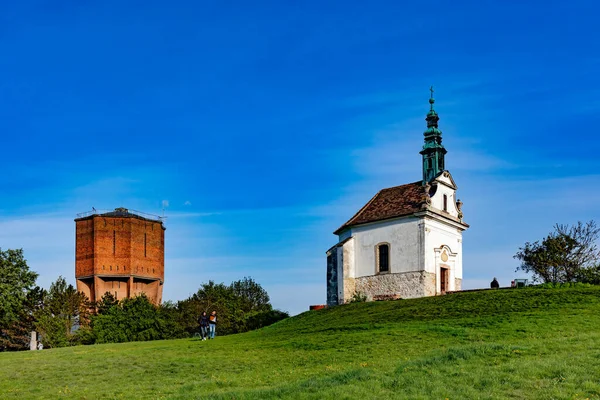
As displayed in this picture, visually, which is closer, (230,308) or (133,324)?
(133,324)

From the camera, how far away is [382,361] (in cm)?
2150

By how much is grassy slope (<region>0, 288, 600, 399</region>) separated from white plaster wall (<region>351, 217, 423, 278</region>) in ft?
34.2

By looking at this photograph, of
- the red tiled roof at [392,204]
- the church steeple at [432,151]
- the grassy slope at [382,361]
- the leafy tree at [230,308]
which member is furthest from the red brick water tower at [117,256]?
the grassy slope at [382,361]

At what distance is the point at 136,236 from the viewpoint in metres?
81.8

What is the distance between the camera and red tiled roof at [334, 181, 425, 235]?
163 feet

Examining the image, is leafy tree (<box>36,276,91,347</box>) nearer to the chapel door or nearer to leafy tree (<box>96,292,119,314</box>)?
leafy tree (<box>96,292,119,314</box>)

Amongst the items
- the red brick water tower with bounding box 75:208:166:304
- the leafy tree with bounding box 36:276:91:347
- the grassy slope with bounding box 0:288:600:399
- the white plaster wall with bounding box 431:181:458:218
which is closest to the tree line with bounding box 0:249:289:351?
the leafy tree with bounding box 36:276:91:347

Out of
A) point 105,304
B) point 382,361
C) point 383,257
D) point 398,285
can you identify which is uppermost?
point 383,257

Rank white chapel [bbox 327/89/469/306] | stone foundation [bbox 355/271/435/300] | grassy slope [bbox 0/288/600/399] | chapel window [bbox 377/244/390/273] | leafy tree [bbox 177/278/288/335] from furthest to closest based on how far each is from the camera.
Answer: leafy tree [bbox 177/278/288/335]
chapel window [bbox 377/244/390/273]
white chapel [bbox 327/89/469/306]
stone foundation [bbox 355/271/435/300]
grassy slope [bbox 0/288/600/399]

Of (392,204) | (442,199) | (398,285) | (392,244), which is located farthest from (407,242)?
(442,199)

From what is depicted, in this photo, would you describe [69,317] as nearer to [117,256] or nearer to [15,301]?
[15,301]

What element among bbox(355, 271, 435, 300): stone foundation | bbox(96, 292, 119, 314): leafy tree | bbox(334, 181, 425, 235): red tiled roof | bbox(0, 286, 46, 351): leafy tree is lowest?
bbox(0, 286, 46, 351): leafy tree

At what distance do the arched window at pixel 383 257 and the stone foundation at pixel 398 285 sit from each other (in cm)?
53

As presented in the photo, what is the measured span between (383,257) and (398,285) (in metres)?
2.41
